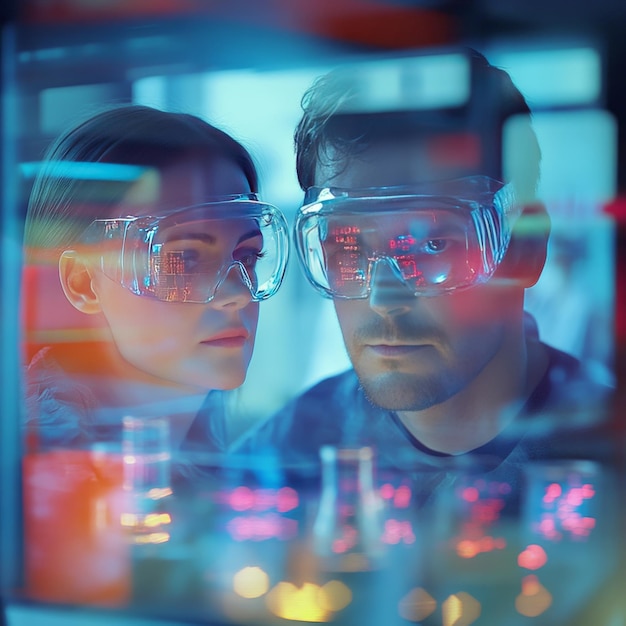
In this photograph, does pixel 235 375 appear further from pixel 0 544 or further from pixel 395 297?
pixel 0 544

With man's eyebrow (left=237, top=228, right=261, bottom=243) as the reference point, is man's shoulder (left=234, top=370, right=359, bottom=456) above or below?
below

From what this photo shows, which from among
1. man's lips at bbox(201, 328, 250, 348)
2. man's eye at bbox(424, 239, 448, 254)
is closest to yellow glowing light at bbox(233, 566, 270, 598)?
man's lips at bbox(201, 328, 250, 348)

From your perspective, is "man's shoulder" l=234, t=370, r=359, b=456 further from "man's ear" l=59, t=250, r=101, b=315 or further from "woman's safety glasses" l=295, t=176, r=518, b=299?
"man's ear" l=59, t=250, r=101, b=315

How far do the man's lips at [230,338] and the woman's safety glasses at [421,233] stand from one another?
0.81ft

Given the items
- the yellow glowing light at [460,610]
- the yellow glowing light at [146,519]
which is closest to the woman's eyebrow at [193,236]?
the yellow glowing light at [146,519]

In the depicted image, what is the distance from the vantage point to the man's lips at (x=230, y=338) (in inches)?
71.7

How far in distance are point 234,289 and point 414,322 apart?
15.0 inches

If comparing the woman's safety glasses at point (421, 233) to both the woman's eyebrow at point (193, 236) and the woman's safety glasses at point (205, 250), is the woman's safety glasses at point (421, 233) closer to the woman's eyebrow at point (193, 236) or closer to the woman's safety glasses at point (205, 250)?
the woman's safety glasses at point (205, 250)

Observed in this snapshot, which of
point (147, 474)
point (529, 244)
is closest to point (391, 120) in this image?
point (529, 244)

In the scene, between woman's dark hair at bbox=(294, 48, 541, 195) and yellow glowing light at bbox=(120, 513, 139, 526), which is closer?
woman's dark hair at bbox=(294, 48, 541, 195)

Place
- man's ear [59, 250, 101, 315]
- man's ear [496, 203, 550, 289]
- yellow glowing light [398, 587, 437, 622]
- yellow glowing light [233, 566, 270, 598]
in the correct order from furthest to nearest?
man's ear [59, 250, 101, 315] < yellow glowing light [233, 566, 270, 598] < yellow glowing light [398, 587, 437, 622] < man's ear [496, 203, 550, 289]

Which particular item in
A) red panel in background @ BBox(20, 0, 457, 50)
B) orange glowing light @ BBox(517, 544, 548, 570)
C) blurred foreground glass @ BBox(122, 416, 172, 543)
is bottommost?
orange glowing light @ BBox(517, 544, 548, 570)

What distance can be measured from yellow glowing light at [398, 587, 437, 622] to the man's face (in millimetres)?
358

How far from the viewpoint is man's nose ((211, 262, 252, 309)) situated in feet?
5.93
